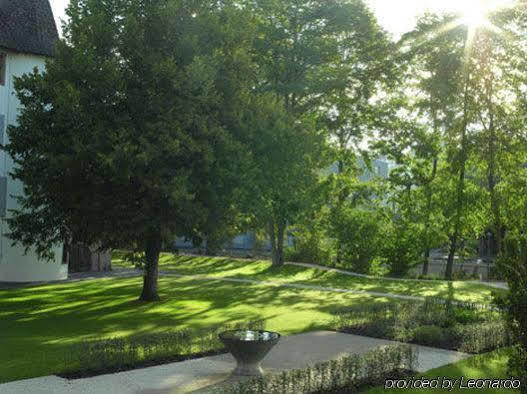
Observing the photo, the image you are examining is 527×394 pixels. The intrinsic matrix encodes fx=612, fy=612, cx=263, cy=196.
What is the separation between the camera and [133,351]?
42.5ft

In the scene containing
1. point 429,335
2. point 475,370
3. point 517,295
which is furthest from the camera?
point 429,335

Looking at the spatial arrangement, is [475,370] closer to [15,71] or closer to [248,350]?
[248,350]

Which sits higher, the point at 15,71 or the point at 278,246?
the point at 15,71

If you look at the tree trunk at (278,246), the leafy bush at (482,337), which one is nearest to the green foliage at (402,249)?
the tree trunk at (278,246)

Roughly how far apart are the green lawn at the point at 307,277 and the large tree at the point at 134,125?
10081 millimetres

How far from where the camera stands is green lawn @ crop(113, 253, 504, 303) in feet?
92.1

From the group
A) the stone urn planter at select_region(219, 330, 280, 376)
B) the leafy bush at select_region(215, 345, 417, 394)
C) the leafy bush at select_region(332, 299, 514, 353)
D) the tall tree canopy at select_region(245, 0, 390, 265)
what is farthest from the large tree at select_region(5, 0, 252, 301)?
the tall tree canopy at select_region(245, 0, 390, 265)

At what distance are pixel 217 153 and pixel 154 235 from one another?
146 inches

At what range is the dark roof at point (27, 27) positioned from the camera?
2866cm

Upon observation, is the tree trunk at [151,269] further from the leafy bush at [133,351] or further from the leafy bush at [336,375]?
the leafy bush at [336,375]

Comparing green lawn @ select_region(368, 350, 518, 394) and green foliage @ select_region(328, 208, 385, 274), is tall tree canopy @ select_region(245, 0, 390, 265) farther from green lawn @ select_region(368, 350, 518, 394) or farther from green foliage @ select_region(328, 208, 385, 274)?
green lawn @ select_region(368, 350, 518, 394)

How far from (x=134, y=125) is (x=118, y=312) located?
6.31m

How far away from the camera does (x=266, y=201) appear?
23.0m

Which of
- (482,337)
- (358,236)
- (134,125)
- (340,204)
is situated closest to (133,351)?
(482,337)
